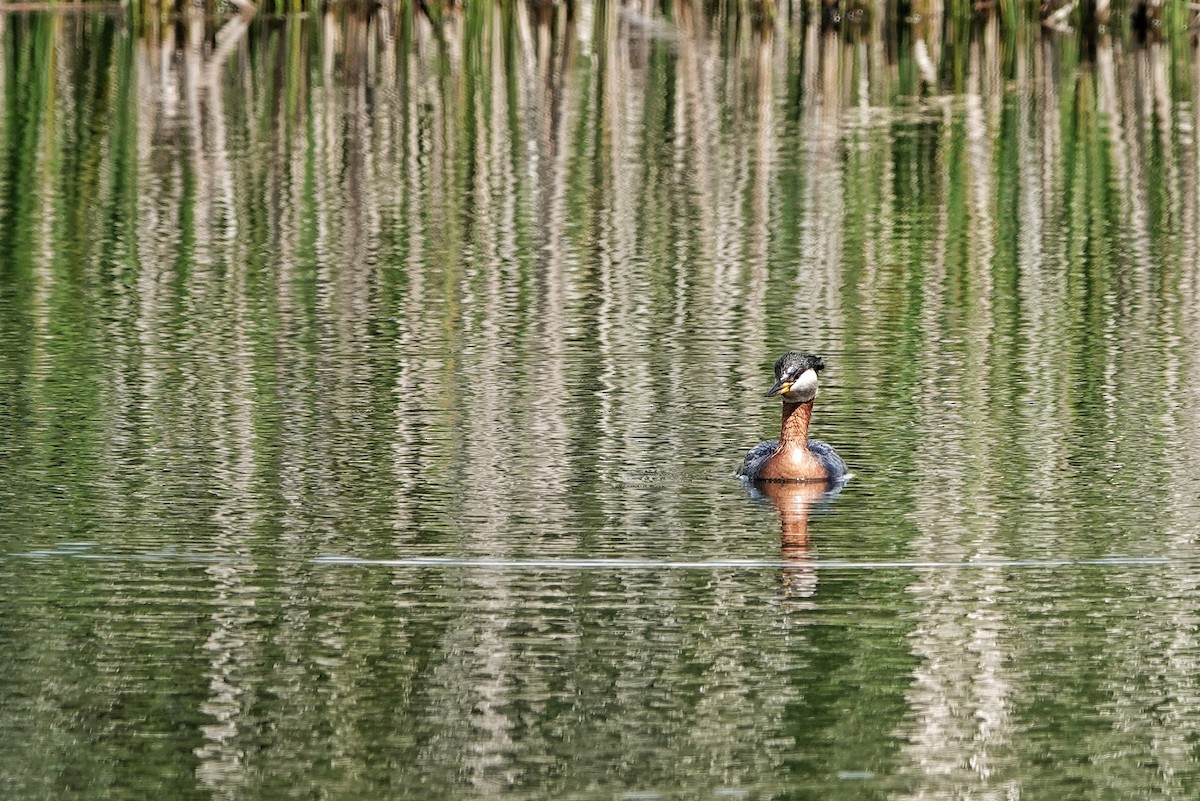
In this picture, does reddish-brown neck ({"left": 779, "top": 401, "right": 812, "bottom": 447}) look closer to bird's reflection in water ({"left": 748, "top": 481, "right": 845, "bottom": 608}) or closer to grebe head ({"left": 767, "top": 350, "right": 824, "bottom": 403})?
grebe head ({"left": 767, "top": 350, "right": 824, "bottom": 403})

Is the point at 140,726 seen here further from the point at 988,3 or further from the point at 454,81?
the point at 988,3

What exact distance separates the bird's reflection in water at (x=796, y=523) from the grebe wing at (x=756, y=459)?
0.09 m

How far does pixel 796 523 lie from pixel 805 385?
1.00m

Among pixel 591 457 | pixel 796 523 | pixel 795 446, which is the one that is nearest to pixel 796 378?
pixel 795 446

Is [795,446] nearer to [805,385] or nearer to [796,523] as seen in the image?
[805,385]

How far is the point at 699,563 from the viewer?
26.5 ft

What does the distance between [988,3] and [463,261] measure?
667 inches

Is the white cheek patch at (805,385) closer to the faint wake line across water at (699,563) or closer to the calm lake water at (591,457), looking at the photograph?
the calm lake water at (591,457)

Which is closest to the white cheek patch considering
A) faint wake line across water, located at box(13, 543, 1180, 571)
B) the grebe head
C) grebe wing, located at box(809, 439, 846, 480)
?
the grebe head

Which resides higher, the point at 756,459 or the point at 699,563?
the point at 756,459

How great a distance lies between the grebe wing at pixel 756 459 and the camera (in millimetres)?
9531

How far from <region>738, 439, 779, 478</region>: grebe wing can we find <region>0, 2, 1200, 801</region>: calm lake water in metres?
0.16

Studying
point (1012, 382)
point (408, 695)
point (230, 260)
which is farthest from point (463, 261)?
point (408, 695)

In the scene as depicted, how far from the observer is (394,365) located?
38.3 ft
